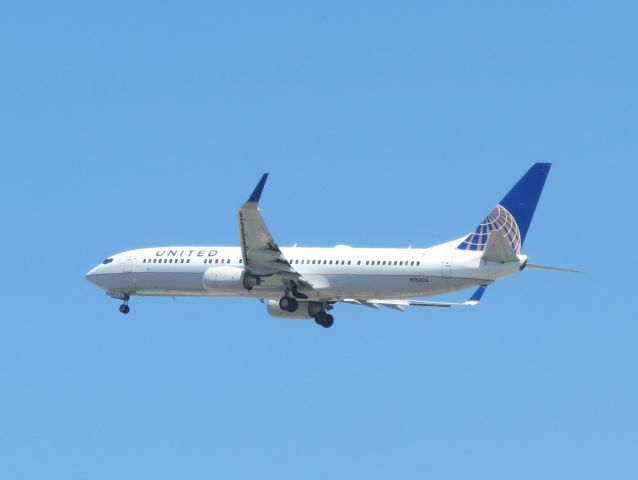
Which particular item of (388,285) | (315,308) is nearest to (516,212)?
(388,285)

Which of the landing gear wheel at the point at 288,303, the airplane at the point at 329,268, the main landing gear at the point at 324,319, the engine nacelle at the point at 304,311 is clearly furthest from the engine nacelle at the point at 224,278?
the main landing gear at the point at 324,319

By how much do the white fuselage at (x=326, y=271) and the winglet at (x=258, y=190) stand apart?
592cm

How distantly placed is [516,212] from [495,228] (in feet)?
3.95

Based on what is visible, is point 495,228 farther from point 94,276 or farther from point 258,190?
point 94,276

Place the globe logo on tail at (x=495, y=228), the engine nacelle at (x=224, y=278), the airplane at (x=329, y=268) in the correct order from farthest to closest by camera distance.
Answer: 1. the engine nacelle at (x=224, y=278)
2. the globe logo on tail at (x=495, y=228)
3. the airplane at (x=329, y=268)

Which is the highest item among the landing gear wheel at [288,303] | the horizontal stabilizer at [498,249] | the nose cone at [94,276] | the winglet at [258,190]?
the nose cone at [94,276]

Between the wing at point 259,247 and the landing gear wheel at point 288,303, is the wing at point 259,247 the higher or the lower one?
the higher one

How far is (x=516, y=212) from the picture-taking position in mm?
69688

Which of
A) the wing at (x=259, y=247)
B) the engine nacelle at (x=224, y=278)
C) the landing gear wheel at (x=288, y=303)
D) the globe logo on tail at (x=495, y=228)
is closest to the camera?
the wing at (x=259, y=247)

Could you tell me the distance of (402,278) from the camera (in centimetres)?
6981

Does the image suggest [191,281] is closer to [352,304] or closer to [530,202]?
[352,304]

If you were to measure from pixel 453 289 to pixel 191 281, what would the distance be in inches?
539

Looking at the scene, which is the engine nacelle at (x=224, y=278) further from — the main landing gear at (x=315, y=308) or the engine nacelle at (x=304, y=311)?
the engine nacelle at (x=304, y=311)

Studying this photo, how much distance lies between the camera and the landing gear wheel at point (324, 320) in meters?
75.9
